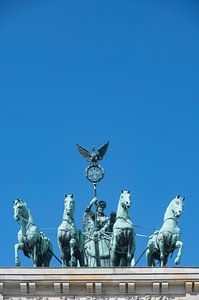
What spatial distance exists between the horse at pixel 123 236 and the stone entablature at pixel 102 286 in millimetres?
1694

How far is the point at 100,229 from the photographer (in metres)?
52.5

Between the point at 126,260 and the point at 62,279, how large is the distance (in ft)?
8.45

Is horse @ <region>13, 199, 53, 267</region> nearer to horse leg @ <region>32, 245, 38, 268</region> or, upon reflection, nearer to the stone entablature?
horse leg @ <region>32, 245, 38, 268</region>

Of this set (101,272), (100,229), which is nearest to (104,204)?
(100,229)

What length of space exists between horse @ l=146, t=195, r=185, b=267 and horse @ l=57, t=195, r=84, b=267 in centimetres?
192

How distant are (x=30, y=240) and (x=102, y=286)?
2905 mm

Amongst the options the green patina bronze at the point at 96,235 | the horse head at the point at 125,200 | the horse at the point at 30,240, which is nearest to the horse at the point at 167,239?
the horse head at the point at 125,200

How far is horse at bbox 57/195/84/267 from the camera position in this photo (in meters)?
49.9

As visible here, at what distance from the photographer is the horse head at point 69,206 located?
50000mm

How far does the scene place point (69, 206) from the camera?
5006 cm

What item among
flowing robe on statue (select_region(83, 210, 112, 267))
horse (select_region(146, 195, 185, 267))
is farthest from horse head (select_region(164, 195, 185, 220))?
flowing robe on statue (select_region(83, 210, 112, 267))

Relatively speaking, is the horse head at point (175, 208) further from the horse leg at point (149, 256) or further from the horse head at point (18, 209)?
the horse head at point (18, 209)

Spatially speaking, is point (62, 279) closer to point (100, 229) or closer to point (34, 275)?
point (34, 275)

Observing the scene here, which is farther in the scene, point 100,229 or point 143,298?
point 100,229
